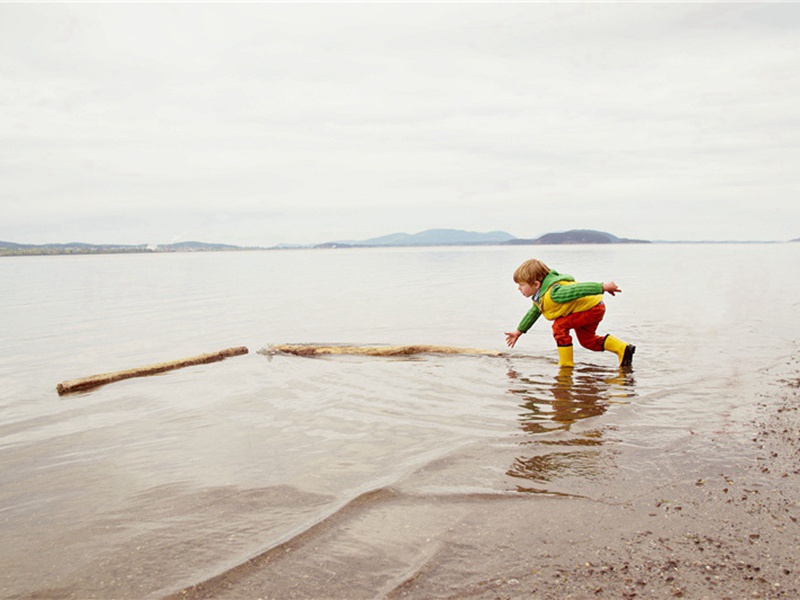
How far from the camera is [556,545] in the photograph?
13.0 ft

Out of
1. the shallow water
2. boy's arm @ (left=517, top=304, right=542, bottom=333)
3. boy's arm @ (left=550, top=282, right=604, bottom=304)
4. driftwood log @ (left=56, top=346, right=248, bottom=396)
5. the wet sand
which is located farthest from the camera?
boy's arm @ (left=517, top=304, right=542, bottom=333)

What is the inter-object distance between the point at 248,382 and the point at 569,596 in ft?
25.3

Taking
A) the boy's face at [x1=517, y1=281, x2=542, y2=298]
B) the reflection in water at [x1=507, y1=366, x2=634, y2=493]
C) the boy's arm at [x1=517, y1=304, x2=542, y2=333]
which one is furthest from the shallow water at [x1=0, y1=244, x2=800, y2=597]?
the boy's face at [x1=517, y1=281, x2=542, y2=298]

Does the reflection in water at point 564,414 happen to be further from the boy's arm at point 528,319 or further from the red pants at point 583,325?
the boy's arm at point 528,319

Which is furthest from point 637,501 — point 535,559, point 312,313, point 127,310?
point 127,310

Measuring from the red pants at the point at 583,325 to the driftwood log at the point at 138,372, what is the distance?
6.86m

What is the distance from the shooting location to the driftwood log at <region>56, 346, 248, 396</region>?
985 cm

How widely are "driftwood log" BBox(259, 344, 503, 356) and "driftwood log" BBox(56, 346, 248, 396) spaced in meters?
0.90

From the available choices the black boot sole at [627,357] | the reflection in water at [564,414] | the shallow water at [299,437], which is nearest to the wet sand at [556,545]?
the shallow water at [299,437]

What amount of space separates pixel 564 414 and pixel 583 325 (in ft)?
10.7

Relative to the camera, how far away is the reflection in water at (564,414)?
546 centimetres

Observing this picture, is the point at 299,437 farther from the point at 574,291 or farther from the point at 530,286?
the point at 574,291

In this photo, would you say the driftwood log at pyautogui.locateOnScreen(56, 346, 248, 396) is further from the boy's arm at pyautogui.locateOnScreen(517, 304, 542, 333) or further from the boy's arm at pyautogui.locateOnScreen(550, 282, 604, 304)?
the boy's arm at pyautogui.locateOnScreen(550, 282, 604, 304)

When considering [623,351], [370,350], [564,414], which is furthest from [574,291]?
[370,350]
